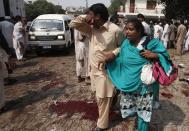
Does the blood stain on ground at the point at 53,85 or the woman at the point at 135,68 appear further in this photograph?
the blood stain on ground at the point at 53,85

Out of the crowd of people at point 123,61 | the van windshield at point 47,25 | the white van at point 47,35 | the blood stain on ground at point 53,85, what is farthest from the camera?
the van windshield at point 47,25

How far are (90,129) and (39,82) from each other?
11.9 feet

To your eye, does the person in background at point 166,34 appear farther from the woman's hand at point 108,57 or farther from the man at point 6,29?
the woman's hand at point 108,57

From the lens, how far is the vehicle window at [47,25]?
12.9 meters

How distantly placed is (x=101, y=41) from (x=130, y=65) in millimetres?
652

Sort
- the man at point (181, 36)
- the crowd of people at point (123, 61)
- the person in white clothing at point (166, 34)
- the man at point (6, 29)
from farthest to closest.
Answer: the person in white clothing at point (166, 34), the man at point (181, 36), the man at point (6, 29), the crowd of people at point (123, 61)

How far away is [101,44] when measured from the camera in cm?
430

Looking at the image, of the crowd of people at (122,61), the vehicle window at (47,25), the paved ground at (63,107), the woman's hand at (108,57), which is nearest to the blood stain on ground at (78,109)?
the paved ground at (63,107)

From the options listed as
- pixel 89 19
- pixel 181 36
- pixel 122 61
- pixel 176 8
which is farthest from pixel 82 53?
pixel 176 8

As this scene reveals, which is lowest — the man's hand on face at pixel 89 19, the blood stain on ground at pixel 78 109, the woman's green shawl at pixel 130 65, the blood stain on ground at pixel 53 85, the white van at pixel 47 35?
the blood stain on ground at pixel 53 85

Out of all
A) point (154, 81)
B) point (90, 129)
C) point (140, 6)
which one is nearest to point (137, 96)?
point (154, 81)

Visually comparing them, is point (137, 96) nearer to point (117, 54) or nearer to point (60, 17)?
point (117, 54)

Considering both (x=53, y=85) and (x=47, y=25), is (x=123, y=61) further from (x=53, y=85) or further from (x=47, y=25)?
(x=47, y=25)

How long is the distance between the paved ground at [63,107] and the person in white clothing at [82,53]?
33cm
